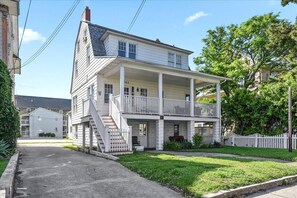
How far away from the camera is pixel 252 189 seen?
636 centimetres

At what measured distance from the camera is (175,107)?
1794cm

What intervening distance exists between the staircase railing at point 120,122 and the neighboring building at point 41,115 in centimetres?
4644

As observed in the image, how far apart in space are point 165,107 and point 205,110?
351cm

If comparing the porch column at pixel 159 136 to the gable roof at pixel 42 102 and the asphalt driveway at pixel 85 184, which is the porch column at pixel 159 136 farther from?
the gable roof at pixel 42 102

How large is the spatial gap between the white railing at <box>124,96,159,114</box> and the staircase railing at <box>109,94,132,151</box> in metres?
0.62

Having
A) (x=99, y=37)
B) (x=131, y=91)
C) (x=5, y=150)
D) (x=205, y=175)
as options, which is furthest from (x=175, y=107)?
(x=205, y=175)

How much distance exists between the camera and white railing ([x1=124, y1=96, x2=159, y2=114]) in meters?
15.5

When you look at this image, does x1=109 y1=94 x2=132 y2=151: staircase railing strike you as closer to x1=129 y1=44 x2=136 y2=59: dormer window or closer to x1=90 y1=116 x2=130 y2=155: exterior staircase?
x1=90 y1=116 x2=130 y2=155: exterior staircase

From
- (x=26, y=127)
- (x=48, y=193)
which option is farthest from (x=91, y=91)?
(x=26, y=127)

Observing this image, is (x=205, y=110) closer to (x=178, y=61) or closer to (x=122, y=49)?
(x=178, y=61)

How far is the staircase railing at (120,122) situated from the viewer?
13.3 meters

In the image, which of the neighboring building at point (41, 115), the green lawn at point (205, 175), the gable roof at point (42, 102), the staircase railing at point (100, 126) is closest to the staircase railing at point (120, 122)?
the staircase railing at point (100, 126)

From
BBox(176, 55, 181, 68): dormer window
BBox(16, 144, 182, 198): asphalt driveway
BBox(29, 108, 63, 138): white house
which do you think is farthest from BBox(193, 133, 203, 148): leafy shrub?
BBox(29, 108, 63, 138): white house

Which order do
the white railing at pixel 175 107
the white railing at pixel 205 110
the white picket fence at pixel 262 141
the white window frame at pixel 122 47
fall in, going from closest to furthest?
Answer: the white picket fence at pixel 262 141, the white railing at pixel 175 107, the white window frame at pixel 122 47, the white railing at pixel 205 110
